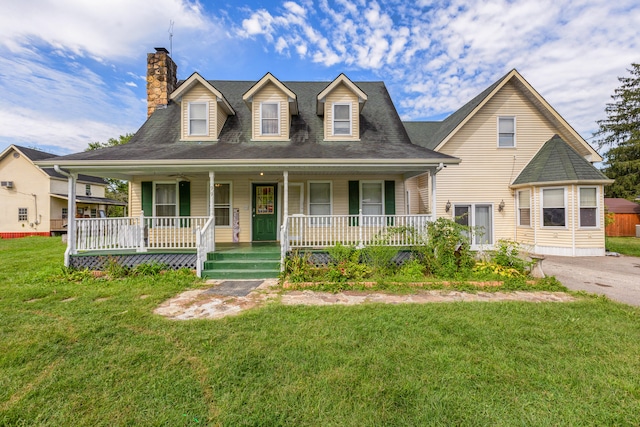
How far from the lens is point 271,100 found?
31.2 ft

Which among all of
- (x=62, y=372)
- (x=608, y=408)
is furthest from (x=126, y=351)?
(x=608, y=408)

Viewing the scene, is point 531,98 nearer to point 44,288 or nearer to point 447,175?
point 447,175

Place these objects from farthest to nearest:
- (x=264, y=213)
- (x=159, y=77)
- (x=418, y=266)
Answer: (x=159, y=77) → (x=264, y=213) → (x=418, y=266)

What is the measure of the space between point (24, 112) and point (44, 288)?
26513 millimetres

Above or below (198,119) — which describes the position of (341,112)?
above

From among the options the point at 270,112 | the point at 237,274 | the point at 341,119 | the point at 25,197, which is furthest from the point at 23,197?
the point at 341,119

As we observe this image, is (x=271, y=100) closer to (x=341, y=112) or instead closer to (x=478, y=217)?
(x=341, y=112)

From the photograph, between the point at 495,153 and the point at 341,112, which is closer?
the point at 341,112

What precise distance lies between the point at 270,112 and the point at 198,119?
2.66 m

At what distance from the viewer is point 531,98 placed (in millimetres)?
11336

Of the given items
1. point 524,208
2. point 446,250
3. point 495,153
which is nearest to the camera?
point 446,250

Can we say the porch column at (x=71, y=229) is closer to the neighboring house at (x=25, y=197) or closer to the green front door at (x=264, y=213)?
the green front door at (x=264, y=213)

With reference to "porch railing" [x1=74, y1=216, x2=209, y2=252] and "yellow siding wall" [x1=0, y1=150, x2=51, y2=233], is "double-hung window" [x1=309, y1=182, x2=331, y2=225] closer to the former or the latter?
"porch railing" [x1=74, y1=216, x2=209, y2=252]

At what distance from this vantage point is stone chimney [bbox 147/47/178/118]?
10.6 metres
